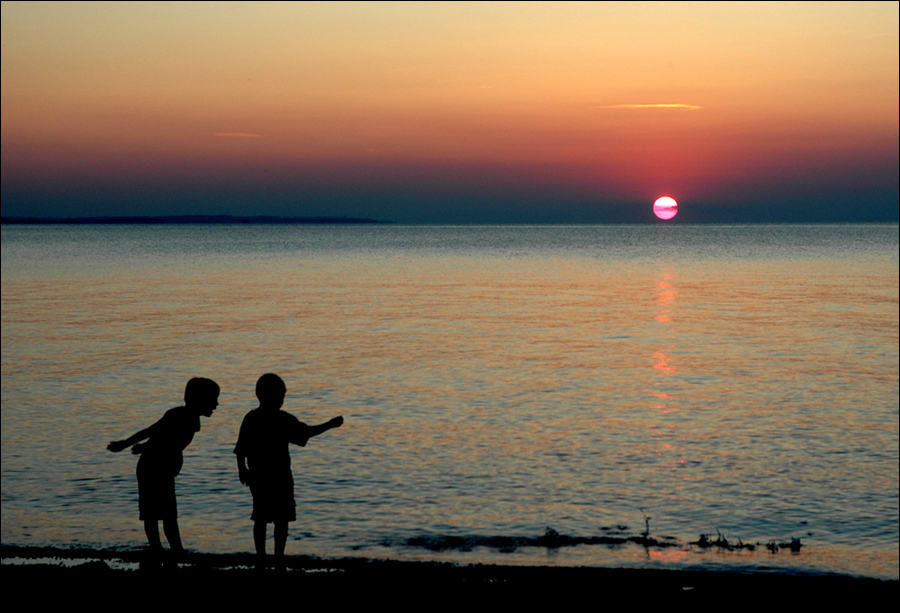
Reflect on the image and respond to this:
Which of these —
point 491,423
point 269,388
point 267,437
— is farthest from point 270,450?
point 491,423

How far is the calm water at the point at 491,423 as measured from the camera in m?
15.6

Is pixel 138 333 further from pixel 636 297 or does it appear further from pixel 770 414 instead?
pixel 636 297

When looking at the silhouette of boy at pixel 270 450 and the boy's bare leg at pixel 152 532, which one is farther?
the boy's bare leg at pixel 152 532

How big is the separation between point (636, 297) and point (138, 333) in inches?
1381

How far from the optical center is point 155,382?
2945 centimetres

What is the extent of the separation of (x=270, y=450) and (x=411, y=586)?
1.83 m

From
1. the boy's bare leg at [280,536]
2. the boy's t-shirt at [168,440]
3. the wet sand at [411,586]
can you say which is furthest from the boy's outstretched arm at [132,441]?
the boy's bare leg at [280,536]

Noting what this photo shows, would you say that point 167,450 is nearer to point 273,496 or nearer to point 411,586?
point 273,496

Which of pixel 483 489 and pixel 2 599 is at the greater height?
pixel 2 599

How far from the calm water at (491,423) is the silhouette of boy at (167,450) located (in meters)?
5.58

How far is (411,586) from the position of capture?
9008 mm

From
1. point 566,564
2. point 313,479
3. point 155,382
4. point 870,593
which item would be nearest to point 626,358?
point 155,382

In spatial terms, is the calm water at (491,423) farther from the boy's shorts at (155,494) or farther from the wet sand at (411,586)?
the boy's shorts at (155,494)

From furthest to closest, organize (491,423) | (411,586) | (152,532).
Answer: (491,423) < (411,586) < (152,532)
